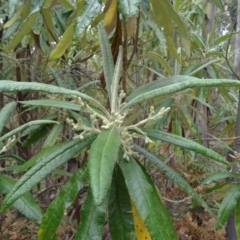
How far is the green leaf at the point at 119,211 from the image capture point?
2.40 ft

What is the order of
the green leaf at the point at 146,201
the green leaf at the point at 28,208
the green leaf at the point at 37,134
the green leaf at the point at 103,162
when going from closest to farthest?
1. the green leaf at the point at 103,162
2. the green leaf at the point at 146,201
3. the green leaf at the point at 28,208
4. the green leaf at the point at 37,134

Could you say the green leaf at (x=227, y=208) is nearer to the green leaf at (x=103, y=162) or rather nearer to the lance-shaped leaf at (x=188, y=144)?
the lance-shaped leaf at (x=188, y=144)

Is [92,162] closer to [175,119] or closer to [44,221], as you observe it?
[44,221]

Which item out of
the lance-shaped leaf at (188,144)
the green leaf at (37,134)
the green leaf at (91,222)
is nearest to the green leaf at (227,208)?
the lance-shaped leaf at (188,144)

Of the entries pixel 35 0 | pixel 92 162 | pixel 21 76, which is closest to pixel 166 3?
pixel 35 0

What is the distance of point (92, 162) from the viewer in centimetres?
60

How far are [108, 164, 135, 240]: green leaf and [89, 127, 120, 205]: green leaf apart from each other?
129 mm

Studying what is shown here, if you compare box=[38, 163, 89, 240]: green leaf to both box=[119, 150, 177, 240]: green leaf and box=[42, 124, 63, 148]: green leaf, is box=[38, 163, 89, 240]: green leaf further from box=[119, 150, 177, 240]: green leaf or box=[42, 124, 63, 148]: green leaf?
box=[42, 124, 63, 148]: green leaf

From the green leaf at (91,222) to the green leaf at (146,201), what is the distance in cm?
6

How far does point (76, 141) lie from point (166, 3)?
40 cm

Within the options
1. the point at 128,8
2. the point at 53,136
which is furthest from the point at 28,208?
the point at 128,8

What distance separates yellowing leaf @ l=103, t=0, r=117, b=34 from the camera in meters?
0.88

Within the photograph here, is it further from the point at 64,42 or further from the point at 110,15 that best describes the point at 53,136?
the point at 110,15

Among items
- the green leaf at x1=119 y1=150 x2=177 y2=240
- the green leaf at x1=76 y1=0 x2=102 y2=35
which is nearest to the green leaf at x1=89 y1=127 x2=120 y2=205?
the green leaf at x1=119 y1=150 x2=177 y2=240
